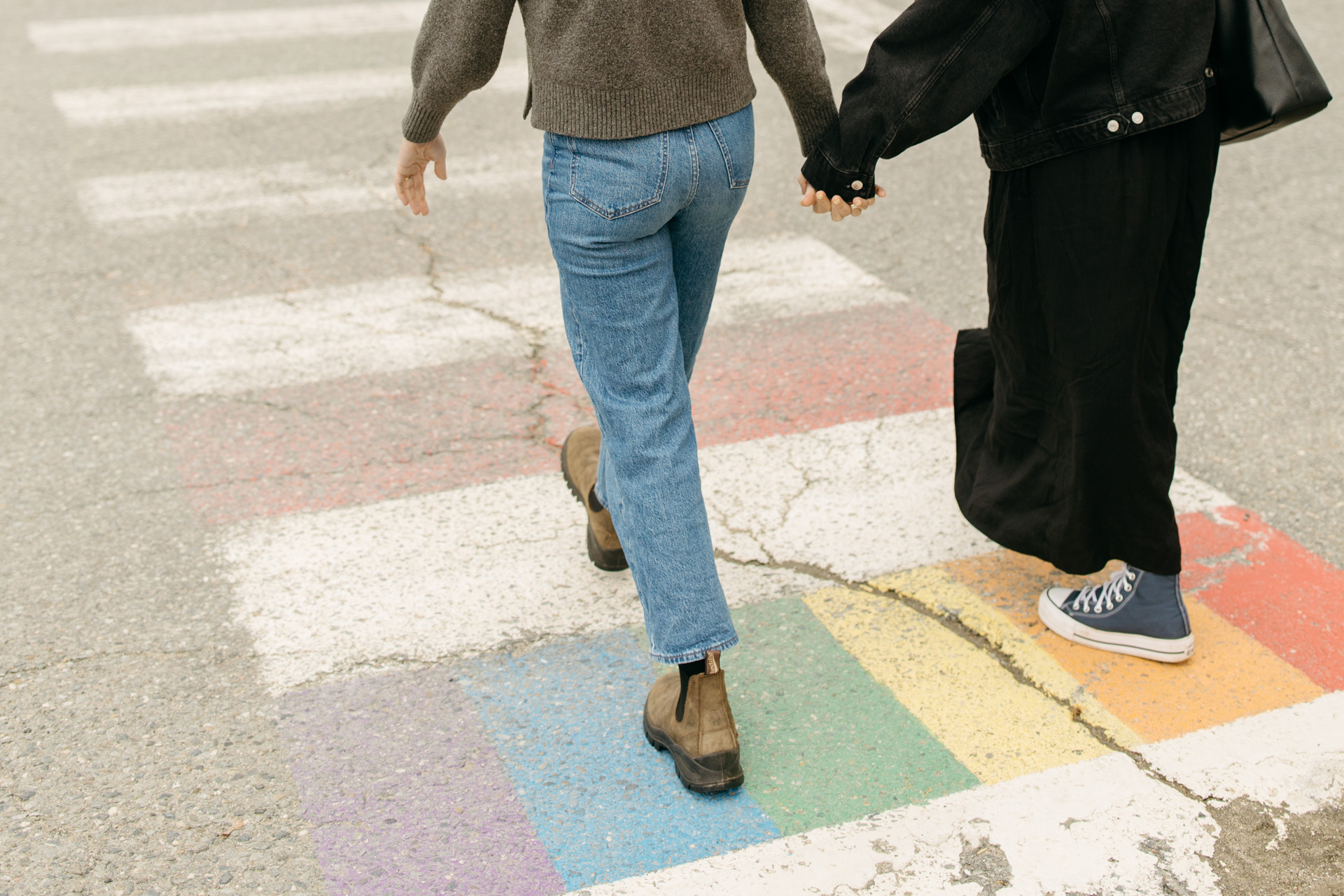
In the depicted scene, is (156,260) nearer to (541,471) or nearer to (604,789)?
(541,471)

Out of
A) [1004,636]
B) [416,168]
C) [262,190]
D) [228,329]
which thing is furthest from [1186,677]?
[262,190]

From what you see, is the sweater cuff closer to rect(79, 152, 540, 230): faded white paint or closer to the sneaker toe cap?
the sneaker toe cap

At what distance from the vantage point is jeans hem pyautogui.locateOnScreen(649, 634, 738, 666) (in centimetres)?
244

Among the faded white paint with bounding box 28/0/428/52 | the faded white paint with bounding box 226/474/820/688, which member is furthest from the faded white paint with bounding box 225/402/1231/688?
the faded white paint with bounding box 28/0/428/52

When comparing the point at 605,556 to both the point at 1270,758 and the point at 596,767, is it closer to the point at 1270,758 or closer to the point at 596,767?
the point at 596,767

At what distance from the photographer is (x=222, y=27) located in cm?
833

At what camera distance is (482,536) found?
3377mm

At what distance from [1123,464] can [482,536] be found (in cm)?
168

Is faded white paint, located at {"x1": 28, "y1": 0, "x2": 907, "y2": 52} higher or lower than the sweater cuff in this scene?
lower

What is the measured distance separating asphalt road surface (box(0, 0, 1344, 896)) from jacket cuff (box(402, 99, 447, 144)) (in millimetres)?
1224

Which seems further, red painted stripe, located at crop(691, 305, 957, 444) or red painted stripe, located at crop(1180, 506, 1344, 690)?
red painted stripe, located at crop(691, 305, 957, 444)

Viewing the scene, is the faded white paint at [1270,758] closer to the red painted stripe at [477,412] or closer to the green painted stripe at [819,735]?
the green painted stripe at [819,735]

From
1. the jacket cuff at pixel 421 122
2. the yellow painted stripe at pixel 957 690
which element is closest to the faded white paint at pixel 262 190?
the jacket cuff at pixel 421 122

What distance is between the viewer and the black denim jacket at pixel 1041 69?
91.8 inches
